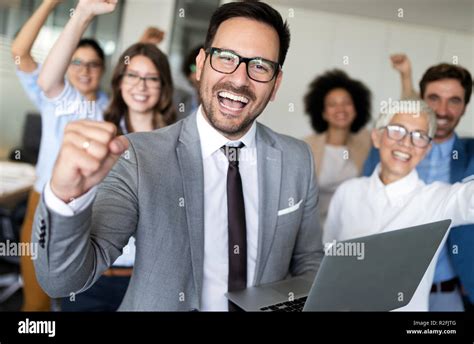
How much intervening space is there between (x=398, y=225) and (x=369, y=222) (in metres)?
0.11

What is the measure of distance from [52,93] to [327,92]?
143 cm

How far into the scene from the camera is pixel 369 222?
59.2 inches

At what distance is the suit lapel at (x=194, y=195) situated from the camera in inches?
41.7

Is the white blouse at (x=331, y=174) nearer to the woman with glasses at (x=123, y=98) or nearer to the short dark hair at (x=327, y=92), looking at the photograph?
the short dark hair at (x=327, y=92)

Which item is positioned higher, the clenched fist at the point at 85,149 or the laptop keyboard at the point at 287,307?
the clenched fist at the point at 85,149

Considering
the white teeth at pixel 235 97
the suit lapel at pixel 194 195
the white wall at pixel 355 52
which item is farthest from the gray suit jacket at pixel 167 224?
the white wall at pixel 355 52

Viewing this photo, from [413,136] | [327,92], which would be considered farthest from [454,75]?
[327,92]

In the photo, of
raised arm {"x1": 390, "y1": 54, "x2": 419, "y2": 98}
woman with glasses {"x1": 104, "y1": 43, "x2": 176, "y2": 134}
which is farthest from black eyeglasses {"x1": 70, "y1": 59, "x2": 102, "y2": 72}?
raised arm {"x1": 390, "y1": 54, "x2": 419, "y2": 98}

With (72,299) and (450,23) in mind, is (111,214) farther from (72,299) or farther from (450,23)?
(450,23)

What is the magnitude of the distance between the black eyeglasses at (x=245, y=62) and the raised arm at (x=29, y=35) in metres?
0.71

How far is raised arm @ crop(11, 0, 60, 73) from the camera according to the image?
1455 millimetres

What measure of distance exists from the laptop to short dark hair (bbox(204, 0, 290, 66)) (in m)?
0.56

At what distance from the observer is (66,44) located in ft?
4.37
